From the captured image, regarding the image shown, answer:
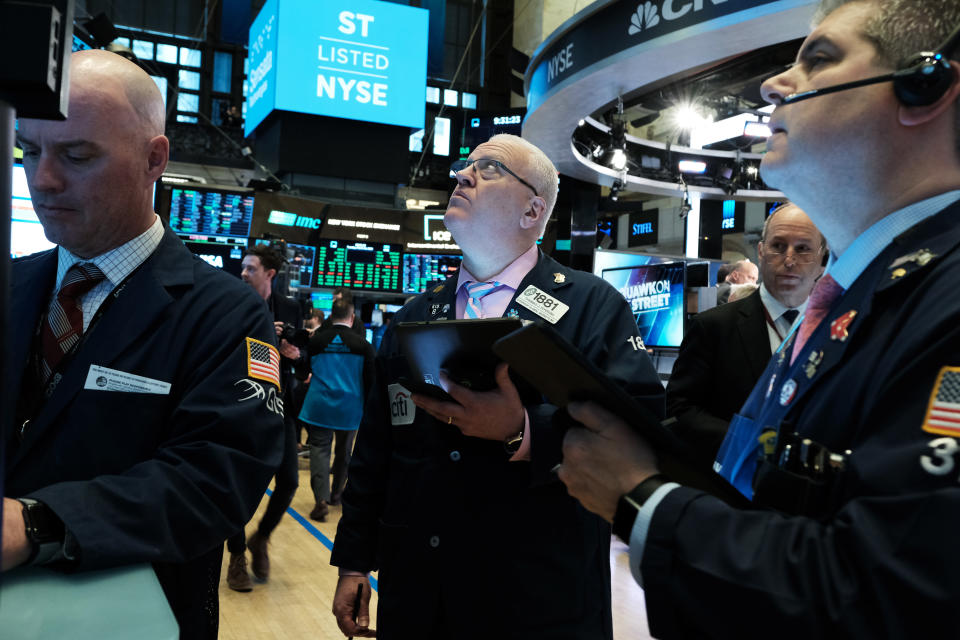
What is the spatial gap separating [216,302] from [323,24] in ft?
35.9

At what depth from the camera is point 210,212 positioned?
869 cm

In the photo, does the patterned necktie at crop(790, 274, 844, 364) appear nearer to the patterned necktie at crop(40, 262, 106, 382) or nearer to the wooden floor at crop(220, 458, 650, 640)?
the patterned necktie at crop(40, 262, 106, 382)

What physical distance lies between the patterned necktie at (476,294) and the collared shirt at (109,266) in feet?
2.80

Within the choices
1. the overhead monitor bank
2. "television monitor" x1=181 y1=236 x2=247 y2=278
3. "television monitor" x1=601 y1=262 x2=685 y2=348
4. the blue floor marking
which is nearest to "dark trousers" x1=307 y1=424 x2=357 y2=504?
the blue floor marking

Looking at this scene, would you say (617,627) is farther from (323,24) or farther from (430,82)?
(430,82)

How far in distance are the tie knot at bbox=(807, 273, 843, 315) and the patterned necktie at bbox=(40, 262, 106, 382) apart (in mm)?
1390

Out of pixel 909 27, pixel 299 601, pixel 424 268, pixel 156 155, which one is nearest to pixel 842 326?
pixel 909 27

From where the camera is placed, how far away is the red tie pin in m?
0.90

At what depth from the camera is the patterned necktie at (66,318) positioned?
139 cm

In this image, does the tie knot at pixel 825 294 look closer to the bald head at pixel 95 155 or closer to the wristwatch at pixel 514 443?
the wristwatch at pixel 514 443

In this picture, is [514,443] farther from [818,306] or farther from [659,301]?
[659,301]

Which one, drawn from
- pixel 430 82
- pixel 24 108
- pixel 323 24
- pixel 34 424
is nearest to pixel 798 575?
pixel 24 108

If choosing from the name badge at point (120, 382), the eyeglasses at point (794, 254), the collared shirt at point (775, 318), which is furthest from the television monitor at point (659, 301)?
the name badge at point (120, 382)

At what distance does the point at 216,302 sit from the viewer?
4.78 feet
